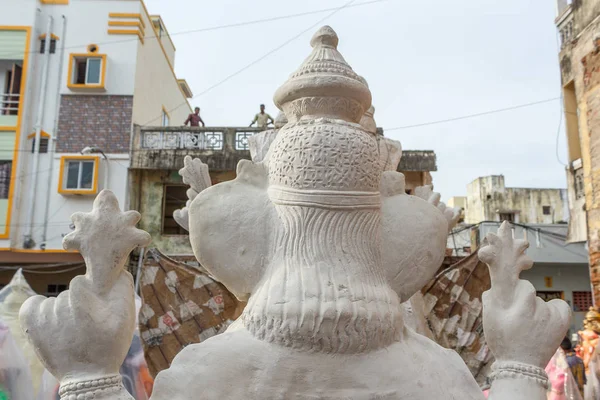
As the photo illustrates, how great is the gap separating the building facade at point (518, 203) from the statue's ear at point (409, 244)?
771 inches

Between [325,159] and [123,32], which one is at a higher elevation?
[123,32]

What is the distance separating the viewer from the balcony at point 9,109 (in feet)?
43.9

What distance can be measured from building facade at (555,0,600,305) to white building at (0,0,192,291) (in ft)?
31.3

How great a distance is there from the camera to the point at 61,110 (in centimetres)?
1356

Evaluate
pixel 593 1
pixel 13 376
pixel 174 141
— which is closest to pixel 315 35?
pixel 13 376

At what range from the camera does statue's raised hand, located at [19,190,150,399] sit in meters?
1.59

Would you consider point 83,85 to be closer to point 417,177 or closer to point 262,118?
point 262,118

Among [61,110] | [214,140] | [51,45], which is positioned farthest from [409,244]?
[51,45]

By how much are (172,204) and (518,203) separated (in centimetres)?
1322

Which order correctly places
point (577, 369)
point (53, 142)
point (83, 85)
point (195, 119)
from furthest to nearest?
point (195, 119) < point (83, 85) < point (53, 142) < point (577, 369)

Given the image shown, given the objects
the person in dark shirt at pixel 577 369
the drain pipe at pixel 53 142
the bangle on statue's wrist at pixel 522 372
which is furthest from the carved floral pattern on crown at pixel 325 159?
the drain pipe at pixel 53 142

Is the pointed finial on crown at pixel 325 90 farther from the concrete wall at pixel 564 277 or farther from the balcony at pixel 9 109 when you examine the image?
the concrete wall at pixel 564 277

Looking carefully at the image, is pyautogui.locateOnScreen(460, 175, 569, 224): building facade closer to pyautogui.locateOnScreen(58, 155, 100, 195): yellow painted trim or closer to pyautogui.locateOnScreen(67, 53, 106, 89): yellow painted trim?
pyautogui.locateOnScreen(58, 155, 100, 195): yellow painted trim

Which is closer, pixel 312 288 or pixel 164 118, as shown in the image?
pixel 312 288
